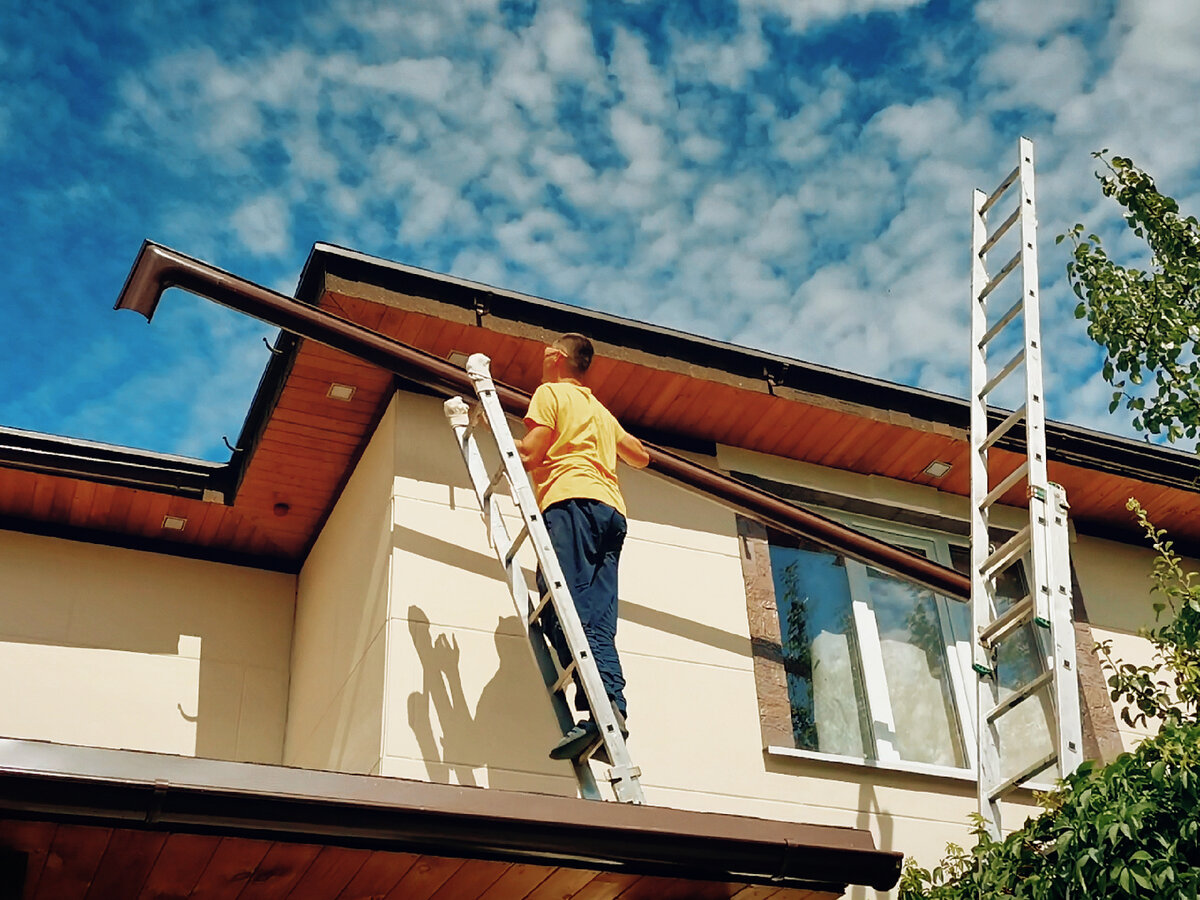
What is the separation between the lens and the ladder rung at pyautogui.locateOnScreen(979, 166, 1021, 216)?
6816 mm

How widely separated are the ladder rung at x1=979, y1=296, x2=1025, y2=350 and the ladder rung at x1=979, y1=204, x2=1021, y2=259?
1.33ft

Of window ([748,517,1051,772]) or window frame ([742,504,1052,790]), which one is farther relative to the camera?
window ([748,517,1051,772])

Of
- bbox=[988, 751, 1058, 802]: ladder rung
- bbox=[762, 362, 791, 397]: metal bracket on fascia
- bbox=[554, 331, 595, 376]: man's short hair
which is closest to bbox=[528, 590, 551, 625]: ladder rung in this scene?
bbox=[554, 331, 595, 376]: man's short hair

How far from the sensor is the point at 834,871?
16.1 ft

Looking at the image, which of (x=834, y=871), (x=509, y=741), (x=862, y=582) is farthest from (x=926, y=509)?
(x=834, y=871)

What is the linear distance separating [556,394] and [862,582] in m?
2.34

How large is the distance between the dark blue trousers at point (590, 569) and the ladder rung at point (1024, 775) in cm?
148

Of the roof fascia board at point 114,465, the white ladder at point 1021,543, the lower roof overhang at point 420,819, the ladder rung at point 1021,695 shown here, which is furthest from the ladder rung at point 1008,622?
the roof fascia board at point 114,465

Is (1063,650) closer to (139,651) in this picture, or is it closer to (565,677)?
(565,677)

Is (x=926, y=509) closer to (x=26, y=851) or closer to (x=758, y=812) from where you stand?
(x=758, y=812)

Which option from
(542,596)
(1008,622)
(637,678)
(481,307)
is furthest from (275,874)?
(481,307)

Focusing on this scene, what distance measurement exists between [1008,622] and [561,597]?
1.81 m

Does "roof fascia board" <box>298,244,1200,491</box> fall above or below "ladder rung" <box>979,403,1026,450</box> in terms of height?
above

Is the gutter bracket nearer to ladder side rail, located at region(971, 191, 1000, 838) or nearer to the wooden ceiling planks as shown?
the wooden ceiling planks
